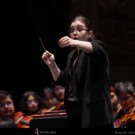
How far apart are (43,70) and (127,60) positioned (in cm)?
193

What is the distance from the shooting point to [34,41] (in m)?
10.3

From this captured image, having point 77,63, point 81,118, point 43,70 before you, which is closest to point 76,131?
point 81,118

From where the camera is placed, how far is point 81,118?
3.65m

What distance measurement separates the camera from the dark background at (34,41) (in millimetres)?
10250

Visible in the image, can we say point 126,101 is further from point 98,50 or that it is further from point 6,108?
point 98,50

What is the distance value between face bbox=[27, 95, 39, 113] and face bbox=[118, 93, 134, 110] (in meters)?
1.27

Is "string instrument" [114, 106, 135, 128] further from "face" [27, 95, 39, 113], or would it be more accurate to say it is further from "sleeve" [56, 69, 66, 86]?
"face" [27, 95, 39, 113]

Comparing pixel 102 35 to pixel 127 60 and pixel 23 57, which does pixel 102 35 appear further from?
pixel 23 57

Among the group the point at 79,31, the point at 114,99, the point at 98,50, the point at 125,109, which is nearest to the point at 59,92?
the point at 114,99

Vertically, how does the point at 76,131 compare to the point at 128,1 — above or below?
below

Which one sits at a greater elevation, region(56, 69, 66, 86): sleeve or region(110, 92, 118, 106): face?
region(56, 69, 66, 86): sleeve

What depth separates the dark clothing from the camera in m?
3.61

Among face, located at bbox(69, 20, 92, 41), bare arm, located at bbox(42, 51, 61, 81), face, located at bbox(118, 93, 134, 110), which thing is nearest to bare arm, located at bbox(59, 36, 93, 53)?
face, located at bbox(69, 20, 92, 41)

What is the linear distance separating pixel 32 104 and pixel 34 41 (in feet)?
11.4
